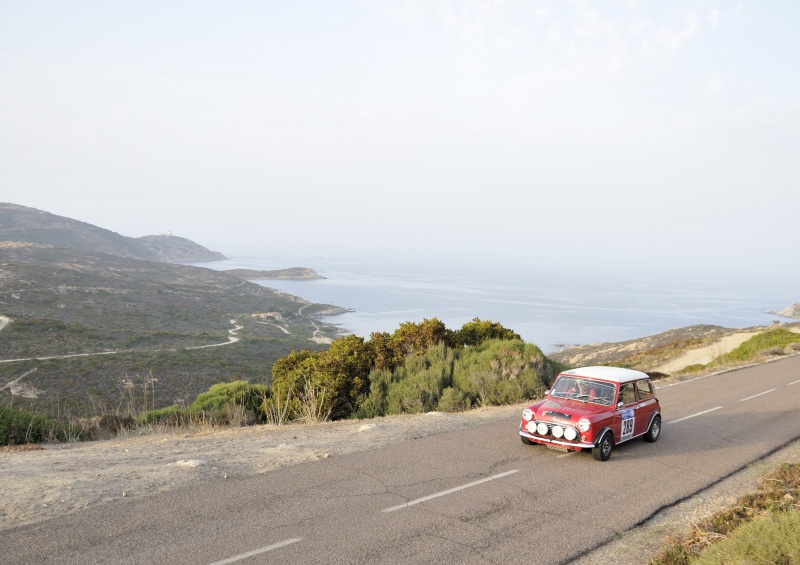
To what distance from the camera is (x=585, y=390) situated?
11266mm

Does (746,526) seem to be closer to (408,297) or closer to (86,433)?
(86,433)

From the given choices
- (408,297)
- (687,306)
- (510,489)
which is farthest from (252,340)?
(687,306)

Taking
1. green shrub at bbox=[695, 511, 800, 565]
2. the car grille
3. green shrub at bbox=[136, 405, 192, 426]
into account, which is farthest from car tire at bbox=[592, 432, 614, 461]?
green shrub at bbox=[136, 405, 192, 426]

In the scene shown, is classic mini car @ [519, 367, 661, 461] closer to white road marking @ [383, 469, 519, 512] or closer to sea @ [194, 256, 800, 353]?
white road marking @ [383, 469, 519, 512]

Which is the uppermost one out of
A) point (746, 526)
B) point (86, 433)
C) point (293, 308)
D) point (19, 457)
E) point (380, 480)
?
point (746, 526)

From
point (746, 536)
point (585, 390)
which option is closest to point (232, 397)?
point (585, 390)

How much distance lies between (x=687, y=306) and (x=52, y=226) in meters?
220

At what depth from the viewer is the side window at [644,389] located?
1162 cm

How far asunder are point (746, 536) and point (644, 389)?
18.8 feet

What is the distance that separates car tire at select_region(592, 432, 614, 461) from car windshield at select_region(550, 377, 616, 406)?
0.72 metres

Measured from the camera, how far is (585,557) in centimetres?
650

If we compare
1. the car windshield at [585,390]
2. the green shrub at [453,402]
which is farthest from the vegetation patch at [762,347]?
the car windshield at [585,390]

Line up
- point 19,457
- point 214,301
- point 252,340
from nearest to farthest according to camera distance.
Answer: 1. point 19,457
2. point 252,340
3. point 214,301

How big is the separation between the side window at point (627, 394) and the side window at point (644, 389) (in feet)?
0.96
